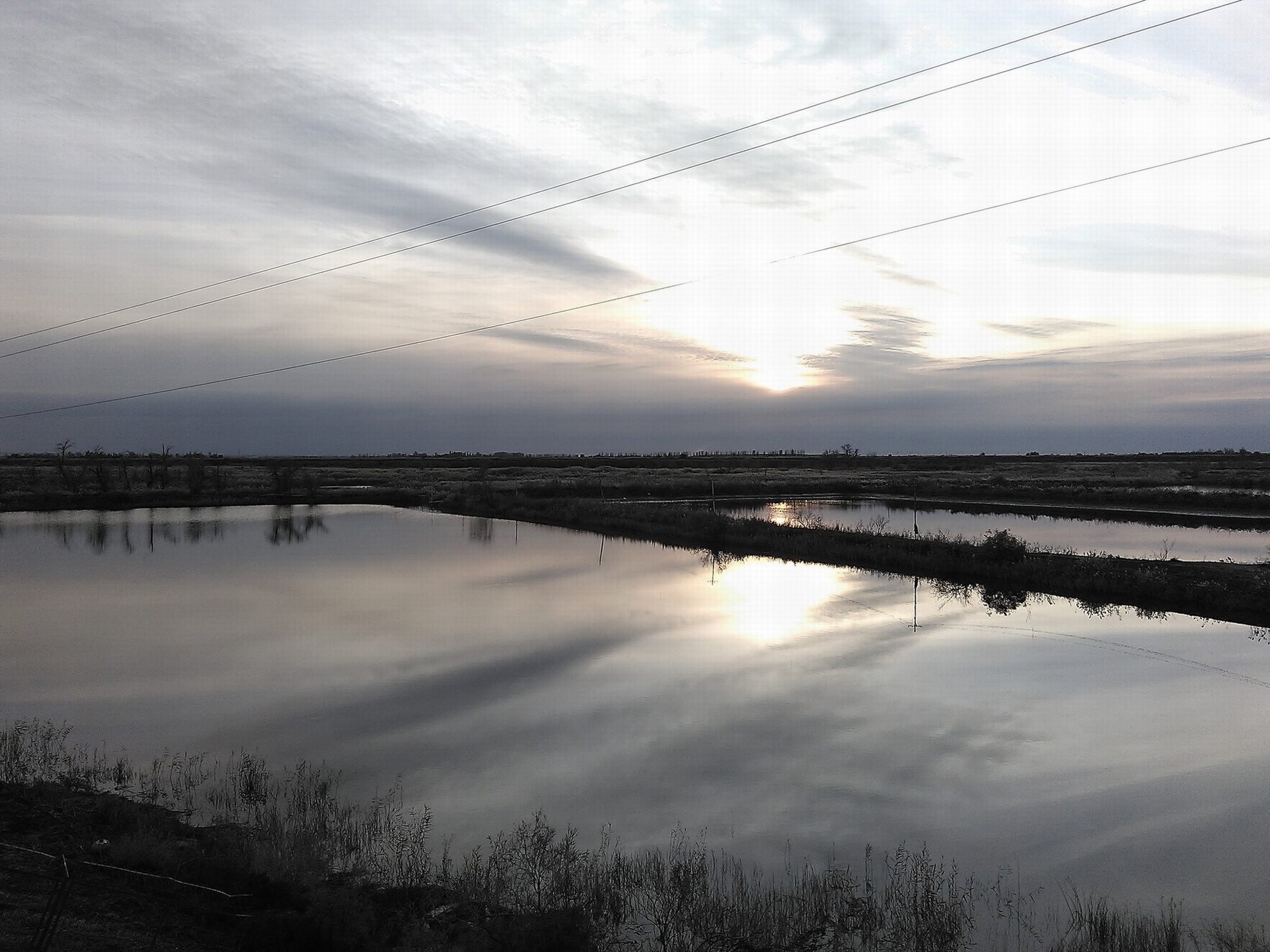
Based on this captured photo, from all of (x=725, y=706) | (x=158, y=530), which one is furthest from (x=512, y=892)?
(x=158, y=530)

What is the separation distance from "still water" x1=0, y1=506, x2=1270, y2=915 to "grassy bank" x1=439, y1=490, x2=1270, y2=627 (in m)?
1.37

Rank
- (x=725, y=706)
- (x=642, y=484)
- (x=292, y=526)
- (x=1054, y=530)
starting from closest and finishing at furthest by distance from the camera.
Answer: (x=725, y=706) → (x=1054, y=530) → (x=292, y=526) → (x=642, y=484)

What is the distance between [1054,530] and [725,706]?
20687mm

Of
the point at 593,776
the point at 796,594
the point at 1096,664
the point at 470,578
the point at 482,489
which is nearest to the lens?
the point at 593,776

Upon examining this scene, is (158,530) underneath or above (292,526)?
underneath

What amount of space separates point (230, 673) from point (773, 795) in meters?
7.67

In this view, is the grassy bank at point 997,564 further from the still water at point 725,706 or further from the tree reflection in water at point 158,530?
the tree reflection in water at point 158,530

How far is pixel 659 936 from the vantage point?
5.00m

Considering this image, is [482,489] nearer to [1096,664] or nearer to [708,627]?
[708,627]

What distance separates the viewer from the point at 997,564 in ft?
60.5

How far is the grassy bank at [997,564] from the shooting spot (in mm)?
15188

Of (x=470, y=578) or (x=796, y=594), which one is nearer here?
(x=796, y=594)

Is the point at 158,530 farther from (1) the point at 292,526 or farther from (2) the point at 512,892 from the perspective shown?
(2) the point at 512,892

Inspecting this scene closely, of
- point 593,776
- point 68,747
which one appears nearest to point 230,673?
point 68,747
